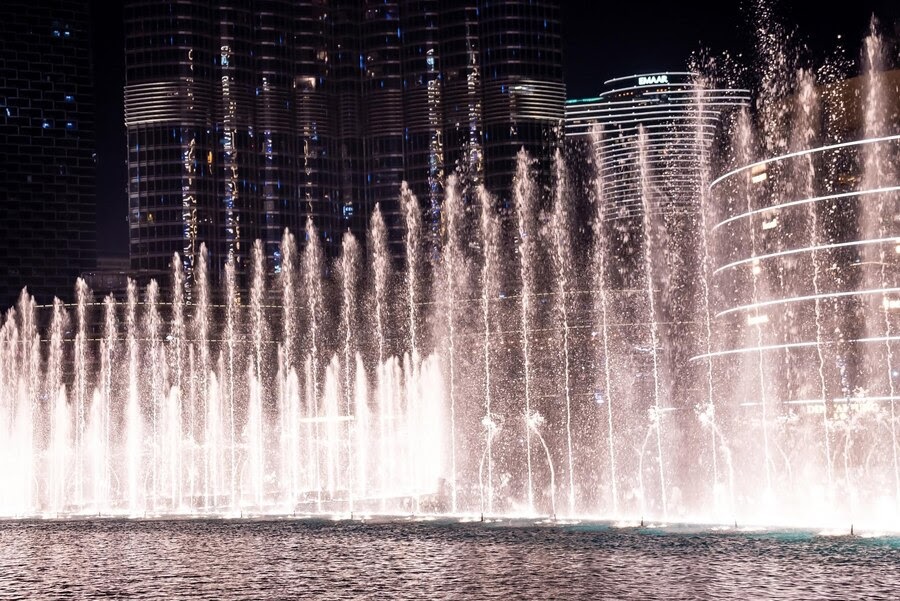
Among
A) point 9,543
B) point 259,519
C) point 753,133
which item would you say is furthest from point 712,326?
point 9,543

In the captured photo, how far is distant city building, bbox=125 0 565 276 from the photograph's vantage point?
161 meters

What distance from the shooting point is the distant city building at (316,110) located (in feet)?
528

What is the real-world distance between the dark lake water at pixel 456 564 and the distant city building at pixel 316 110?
411ft

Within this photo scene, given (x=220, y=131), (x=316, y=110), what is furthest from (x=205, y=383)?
(x=316, y=110)

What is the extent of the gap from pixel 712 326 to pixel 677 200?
376 ft

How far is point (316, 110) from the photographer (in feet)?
585

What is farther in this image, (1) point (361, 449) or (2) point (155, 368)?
(2) point (155, 368)

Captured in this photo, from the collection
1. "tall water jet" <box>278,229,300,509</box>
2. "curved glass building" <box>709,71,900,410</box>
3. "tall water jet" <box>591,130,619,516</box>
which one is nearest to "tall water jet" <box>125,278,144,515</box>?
"tall water jet" <box>278,229,300,509</box>

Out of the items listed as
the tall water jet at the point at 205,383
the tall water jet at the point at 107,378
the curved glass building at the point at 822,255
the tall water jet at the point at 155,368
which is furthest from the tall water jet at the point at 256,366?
the curved glass building at the point at 822,255

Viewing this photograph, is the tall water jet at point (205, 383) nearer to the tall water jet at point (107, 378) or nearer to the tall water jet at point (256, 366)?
the tall water jet at point (256, 366)

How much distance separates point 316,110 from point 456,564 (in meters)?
154

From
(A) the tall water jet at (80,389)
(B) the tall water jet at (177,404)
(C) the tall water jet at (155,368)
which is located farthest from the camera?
(C) the tall water jet at (155,368)

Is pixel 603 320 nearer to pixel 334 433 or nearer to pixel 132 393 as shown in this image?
pixel 334 433

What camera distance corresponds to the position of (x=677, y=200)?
636 ft
